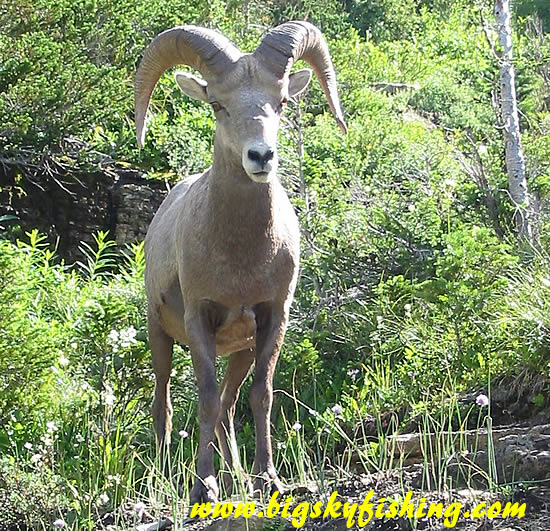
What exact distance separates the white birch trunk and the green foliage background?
0.21m

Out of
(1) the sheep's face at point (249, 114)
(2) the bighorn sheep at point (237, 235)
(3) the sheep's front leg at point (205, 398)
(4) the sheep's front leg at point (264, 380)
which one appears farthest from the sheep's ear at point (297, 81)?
(3) the sheep's front leg at point (205, 398)

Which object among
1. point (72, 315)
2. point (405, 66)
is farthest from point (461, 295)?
point (405, 66)

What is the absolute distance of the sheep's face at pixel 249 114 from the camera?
471cm

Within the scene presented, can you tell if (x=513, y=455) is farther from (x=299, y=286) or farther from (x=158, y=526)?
(x=299, y=286)

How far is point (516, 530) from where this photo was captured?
151 inches

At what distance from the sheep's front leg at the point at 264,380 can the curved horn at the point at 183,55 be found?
1.32 m

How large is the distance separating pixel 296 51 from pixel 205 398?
1.93 meters

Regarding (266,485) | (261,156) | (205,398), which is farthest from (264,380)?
(261,156)

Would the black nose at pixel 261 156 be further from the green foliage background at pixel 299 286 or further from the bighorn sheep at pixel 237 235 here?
the green foliage background at pixel 299 286

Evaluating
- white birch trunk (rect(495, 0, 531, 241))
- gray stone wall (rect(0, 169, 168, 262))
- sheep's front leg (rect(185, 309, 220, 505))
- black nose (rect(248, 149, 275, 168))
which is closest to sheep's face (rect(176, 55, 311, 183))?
black nose (rect(248, 149, 275, 168))

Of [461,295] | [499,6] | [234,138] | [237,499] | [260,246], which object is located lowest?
[237,499]

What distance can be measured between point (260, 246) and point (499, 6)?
495 cm

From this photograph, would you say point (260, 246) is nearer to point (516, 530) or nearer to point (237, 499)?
point (237, 499)

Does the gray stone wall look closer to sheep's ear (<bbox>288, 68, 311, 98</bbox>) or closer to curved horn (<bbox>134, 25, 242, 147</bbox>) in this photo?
curved horn (<bbox>134, 25, 242, 147</bbox>)
